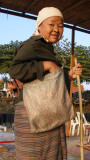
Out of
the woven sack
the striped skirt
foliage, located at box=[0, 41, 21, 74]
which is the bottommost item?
the striped skirt

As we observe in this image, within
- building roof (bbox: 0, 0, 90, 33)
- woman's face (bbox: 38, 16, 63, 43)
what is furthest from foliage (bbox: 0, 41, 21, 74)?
woman's face (bbox: 38, 16, 63, 43)

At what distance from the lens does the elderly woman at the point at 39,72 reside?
1080mm

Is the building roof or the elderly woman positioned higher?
the building roof

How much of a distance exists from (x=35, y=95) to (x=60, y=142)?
0.34 metres

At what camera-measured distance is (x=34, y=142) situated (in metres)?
1.11

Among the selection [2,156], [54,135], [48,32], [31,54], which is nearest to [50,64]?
[31,54]

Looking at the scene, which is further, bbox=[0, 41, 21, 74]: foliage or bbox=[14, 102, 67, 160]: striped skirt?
bbox=[0, 41, 21, 74]: foliage

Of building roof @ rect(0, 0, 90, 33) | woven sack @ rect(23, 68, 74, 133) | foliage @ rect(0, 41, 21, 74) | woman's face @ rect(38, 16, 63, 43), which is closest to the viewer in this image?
woven sack @ rect(23, 68, 74, 133)

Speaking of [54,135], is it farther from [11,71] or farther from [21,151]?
[11,71]

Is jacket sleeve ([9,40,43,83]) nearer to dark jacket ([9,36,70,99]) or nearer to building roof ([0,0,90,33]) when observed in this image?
dark jacket ([9,36,70,99])

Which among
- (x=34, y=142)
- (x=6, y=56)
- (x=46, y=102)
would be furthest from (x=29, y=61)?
(x=6, y=56)

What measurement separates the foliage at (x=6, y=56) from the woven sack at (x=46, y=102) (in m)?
21.7

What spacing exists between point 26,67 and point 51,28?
29cm

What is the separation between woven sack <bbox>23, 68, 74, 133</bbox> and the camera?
1049mm
